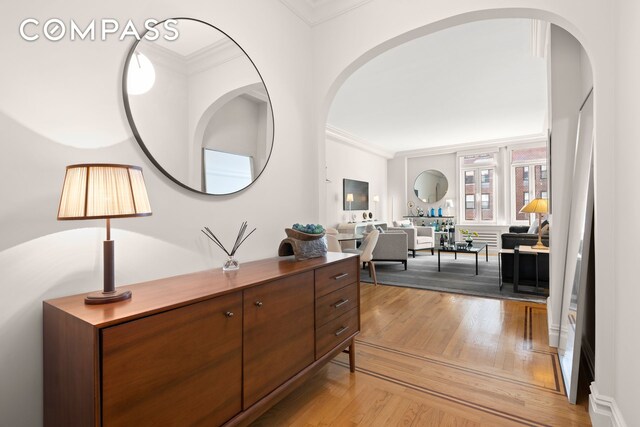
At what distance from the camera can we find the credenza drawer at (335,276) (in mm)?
1899

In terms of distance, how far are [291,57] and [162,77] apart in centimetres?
122

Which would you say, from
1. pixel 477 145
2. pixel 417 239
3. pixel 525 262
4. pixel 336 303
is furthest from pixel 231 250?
pixel 477 145

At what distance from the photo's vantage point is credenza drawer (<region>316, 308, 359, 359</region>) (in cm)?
190

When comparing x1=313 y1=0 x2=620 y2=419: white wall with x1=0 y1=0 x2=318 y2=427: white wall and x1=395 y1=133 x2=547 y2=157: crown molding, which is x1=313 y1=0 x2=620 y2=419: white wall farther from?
x1=395 y1=133 x2=547 y2=157: crown molding

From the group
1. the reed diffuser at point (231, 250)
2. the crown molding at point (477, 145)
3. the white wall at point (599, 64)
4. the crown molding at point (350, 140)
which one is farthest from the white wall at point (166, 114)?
the crown molding at point (477, 145)

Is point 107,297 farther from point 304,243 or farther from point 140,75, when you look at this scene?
point 304,243

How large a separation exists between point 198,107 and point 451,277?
15.2ft

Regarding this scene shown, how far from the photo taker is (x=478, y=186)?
8344 mm

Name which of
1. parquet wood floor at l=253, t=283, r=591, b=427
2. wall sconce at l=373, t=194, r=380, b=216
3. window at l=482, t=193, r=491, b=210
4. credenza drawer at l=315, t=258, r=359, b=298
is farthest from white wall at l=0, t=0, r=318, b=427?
window at l=482, t=193, r=491, b=210

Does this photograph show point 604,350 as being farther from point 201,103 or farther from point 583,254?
point 201,103

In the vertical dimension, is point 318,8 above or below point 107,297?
above

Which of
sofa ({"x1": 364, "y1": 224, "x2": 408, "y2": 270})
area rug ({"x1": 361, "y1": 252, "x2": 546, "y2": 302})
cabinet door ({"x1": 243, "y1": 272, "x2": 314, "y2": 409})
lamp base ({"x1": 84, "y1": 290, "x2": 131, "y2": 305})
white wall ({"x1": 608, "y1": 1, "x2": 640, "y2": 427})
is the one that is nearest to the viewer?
lamp base ({"x1": 84, "y1": 290, "x2": 131, "y2": 305})

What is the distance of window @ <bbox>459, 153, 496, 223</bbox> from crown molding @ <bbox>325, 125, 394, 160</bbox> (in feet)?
7.56

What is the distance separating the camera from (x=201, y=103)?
1754 mm
